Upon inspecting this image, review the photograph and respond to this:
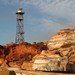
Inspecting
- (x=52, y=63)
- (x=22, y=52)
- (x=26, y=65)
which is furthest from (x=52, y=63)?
(x=22, y=52)

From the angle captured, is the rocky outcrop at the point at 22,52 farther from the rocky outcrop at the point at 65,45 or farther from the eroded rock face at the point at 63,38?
the eroded rock face at the point at 63,38

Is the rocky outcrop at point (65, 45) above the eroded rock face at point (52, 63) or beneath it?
above

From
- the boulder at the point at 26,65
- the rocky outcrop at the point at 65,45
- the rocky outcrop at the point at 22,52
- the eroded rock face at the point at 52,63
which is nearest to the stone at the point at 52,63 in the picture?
the eroded rock face at the point at 52,63

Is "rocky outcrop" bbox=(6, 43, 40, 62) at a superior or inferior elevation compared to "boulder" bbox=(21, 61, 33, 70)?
superior

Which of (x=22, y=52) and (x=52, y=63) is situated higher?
(x=22, y=52)

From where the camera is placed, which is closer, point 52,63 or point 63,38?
point 52,63

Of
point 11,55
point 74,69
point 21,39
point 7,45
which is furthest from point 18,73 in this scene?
point 21,39

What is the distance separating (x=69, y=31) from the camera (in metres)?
46.4

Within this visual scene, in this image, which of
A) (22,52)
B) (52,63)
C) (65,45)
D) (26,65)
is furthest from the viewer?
(22,52)

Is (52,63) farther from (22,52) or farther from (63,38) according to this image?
(22,52)

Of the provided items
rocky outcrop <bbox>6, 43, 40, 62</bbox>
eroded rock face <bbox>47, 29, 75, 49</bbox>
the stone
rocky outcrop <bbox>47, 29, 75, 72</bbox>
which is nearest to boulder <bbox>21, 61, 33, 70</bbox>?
rocky outcrop <bbox>6, 43, 40, 62</bbox>

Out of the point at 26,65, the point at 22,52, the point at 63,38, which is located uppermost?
the point at 63,38

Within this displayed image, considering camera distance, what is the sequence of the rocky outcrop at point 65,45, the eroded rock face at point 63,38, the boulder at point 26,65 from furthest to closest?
the eroded rock face at point 63,38 → the boulder at point 26,65 → the rocky outcrop at point 65,45

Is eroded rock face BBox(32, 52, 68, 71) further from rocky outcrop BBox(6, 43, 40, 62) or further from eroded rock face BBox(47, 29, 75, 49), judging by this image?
rocky outcrop BBox(6, 43, 40, 62)
